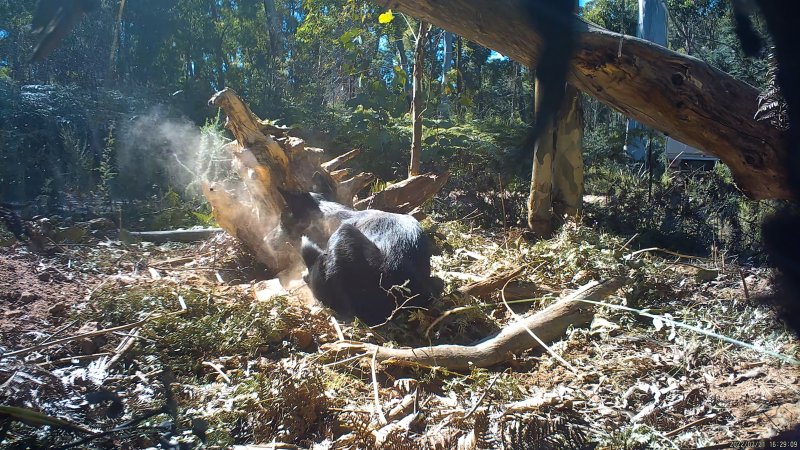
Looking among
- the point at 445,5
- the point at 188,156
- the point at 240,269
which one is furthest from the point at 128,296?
the point at 188,156

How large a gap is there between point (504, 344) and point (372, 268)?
176 cm

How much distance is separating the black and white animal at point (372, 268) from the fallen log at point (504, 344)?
0.83m

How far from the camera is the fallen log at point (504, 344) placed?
425 centimetres

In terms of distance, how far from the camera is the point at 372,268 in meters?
5.77

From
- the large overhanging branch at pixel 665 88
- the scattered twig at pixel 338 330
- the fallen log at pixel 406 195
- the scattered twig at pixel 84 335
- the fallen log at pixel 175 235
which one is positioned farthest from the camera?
the fallen log at pixel 175 235

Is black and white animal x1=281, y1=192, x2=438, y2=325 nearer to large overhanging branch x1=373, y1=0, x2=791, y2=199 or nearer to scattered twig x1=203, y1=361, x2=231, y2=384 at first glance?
scattered twig x1=203, y1=361, x2=231, y2=384

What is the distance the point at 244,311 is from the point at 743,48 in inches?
168

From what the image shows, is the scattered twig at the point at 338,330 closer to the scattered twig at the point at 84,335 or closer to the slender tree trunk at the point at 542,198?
the scattered twig at the point at 84,335

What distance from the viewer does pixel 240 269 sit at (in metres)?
7.36

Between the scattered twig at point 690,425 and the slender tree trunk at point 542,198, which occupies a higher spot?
the slender tree trunk at point 542,198

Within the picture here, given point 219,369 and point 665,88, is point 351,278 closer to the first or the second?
point 219,369

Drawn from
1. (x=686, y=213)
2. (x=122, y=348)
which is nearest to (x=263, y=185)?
(x=122, y=348)

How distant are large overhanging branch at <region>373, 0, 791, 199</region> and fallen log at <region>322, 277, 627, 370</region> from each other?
87.8 inches

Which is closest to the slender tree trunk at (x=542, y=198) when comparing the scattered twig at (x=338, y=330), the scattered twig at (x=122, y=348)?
the scattered twig at (x=338, y=330)
